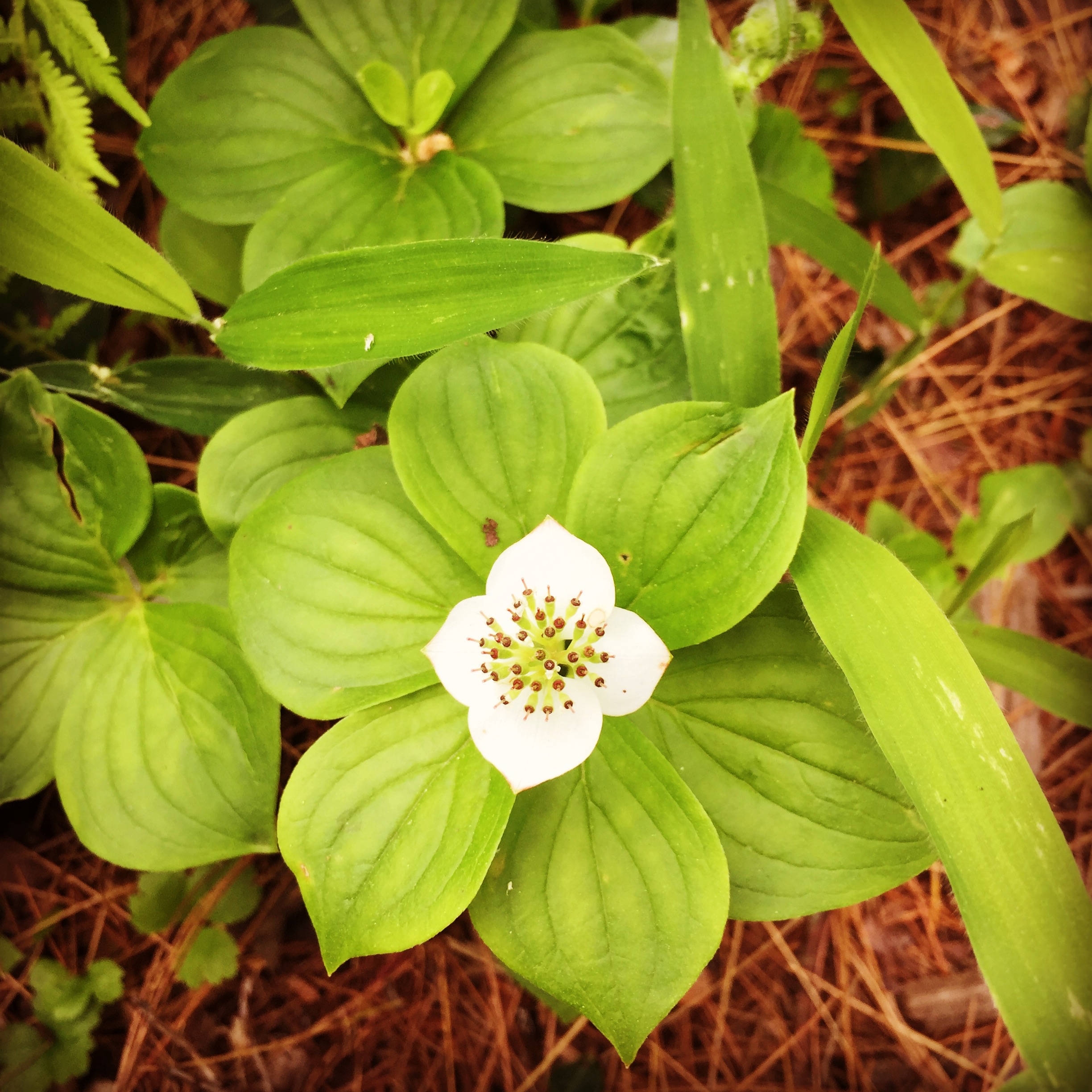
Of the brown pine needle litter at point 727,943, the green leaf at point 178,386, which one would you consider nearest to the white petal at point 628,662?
the green leaf at point 178,386

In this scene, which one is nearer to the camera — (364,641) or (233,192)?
(364,641)

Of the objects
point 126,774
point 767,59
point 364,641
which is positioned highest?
point 767,59

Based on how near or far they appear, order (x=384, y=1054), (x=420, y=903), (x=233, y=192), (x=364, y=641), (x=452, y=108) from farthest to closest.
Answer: (x=384, y=1054) → (x=452, y=108) → (x=233, y=192) → (x=364, y=641) → (x=420, y=903)

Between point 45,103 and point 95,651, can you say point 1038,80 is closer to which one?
point 45,103

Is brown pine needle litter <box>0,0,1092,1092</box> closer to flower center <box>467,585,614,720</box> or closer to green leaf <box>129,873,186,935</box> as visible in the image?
green leaf <box>129,873,186,935</box>

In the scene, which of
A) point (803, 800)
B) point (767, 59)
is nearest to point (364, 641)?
point (803, 800)

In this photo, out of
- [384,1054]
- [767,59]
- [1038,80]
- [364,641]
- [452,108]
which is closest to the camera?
[364,641]

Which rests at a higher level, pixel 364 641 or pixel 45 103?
pixel 45 103

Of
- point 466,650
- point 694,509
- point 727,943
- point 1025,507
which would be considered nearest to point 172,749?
point 466,650
